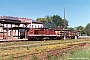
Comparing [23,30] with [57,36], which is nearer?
[23,30]

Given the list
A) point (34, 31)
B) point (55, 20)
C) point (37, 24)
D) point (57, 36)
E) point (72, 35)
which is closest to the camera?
point (34, 31)

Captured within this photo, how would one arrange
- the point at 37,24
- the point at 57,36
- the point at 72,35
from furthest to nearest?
1. the point at 37,24
2. the point at 72,35
3. the point at 57,36

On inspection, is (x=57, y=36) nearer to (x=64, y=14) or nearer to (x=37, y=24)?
(x=64, y=14)

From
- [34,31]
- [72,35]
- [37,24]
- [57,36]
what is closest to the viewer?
[34,31]

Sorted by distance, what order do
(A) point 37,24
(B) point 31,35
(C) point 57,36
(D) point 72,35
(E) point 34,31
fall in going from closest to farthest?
(B) point 31,35
(E) point 34,31
(C) point 57,36
(D) point 72,35
(A) point 37,24

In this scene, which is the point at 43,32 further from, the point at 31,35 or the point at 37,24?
the point at 37,24

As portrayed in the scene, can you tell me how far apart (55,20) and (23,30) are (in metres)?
126

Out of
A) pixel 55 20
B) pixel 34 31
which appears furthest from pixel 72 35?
pixel 55 20

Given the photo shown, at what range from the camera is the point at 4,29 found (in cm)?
5788

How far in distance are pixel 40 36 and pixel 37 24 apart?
41.2 metres

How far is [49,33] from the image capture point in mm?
57531

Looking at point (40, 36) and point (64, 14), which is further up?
point (64, 14)

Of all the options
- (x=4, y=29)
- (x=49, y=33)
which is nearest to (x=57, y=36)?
(x=49, y=33)

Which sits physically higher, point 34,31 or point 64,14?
point 64,14
